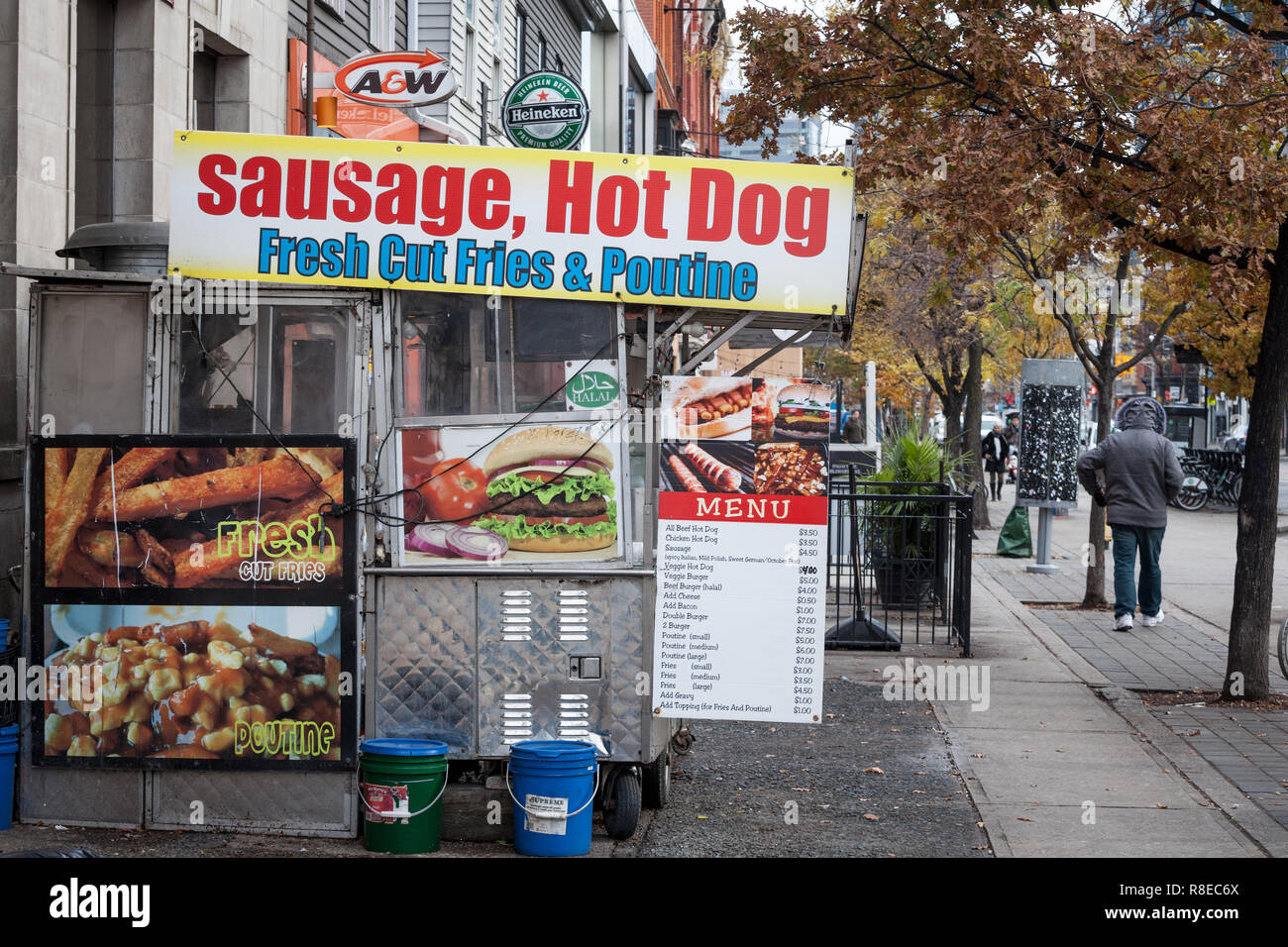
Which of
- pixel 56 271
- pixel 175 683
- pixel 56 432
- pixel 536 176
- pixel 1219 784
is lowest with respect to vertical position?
pixel 1219 784

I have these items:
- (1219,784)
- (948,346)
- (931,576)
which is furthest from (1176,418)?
(1219,784)

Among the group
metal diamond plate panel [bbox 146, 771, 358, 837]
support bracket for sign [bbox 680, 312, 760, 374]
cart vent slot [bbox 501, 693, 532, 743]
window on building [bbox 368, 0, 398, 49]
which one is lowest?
metal diamond plate panel [bbox 146, 771, 358, 837]

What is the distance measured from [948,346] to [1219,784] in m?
18.7

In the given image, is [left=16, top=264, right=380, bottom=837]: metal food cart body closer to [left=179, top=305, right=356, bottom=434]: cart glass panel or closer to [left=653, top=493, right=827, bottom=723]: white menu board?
[left=179, top=305, right=356, bottom=434]: cart glass panel

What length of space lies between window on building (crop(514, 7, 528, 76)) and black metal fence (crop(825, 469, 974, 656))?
10938mm

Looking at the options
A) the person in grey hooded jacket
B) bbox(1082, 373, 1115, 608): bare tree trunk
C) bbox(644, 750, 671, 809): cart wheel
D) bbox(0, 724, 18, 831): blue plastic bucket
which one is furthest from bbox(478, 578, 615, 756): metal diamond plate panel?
bbox(1082, 373, 1115, 608): bare tree trunk

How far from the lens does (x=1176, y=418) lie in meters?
47.9

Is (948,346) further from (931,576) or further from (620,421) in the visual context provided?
(620,421)

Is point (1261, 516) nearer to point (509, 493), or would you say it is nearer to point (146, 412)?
point (509, 493)

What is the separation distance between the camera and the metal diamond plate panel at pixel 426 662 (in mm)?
6465

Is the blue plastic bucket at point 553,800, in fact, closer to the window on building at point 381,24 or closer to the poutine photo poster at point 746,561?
the poutine photo poster at point 746,561

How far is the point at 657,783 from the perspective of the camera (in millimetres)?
6934

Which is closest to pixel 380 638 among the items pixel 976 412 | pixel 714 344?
pixel 714 344

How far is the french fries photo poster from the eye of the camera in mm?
6379
